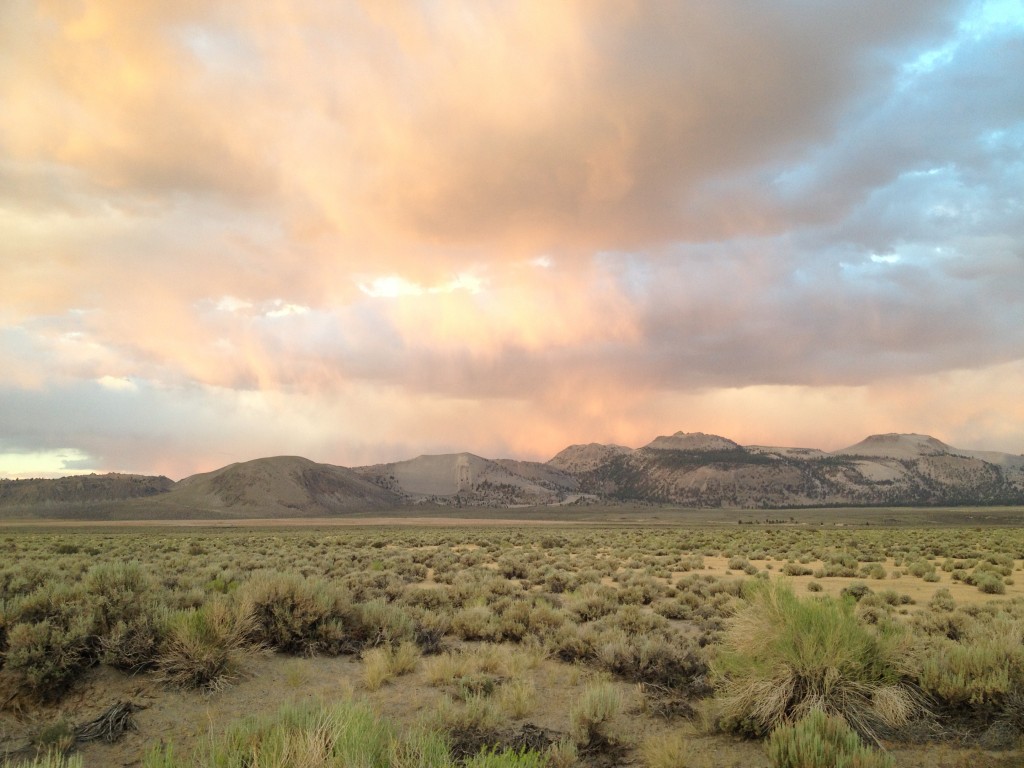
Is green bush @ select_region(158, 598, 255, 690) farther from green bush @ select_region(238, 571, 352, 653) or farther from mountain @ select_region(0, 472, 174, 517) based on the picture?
mountain @ select_region(0, 472, 174, 517)

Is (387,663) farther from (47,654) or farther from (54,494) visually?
(54,494)

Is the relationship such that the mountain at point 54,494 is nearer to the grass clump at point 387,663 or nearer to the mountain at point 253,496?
the mountain at point 253,496

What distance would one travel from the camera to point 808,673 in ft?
24.8

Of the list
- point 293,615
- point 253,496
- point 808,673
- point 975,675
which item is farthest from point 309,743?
point 253,496

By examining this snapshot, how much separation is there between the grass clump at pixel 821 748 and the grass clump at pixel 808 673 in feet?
2.55

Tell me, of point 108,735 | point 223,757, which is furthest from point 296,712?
point 108,735

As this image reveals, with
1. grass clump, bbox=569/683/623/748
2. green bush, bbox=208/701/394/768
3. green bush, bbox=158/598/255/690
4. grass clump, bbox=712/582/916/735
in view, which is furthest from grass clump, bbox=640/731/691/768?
green bush, bbox=158/598/255/690

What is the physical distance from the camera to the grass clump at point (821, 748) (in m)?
5.43

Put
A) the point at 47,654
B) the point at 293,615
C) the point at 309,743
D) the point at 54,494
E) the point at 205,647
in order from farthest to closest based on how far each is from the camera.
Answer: the point at 54,494, the point at 293,615, the point at 205,647, the point at 47,654, the point at 309,743

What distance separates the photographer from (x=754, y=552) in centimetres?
3416

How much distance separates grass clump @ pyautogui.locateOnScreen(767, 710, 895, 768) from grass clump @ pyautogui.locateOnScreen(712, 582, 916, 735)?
2.55 ft

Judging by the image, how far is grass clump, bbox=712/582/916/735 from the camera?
7.29 meters

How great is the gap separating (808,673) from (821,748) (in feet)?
6.49

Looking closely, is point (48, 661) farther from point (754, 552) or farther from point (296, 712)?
point (754, 552)
